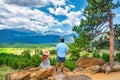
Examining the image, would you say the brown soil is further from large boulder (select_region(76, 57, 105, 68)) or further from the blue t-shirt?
the blue t-shirt

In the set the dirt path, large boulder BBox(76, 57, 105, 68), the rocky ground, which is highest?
large boulder BBox(76, 57, 105, 68)

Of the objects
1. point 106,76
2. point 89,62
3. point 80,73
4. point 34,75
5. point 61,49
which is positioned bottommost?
point 106,76

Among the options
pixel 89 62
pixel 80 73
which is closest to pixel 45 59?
pixel 80 73

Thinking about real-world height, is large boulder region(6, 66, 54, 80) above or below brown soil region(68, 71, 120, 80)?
above

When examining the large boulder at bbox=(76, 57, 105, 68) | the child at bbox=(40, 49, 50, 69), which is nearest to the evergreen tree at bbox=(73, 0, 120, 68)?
the large boulder at bbox=(76, 57, 105, 68)

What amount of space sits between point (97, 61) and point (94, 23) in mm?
4113

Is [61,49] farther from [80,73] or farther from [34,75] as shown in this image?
[80,73]

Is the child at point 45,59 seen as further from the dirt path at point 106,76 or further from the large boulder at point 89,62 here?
the large boulder at point 89,62

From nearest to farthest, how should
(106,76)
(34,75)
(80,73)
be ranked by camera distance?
(34,75), (106,76), (80,73)

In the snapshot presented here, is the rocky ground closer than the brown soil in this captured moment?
Yes

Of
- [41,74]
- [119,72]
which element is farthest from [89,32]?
[41,74]

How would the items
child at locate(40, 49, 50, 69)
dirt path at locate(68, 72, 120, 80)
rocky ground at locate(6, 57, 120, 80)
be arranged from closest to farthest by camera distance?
child at locate(40, 49, 50, 69) < rocky ground at locate(6, 57, 120, 80) < dirt path at locate(68, 72, 120, 80)

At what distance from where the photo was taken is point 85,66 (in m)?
30.8

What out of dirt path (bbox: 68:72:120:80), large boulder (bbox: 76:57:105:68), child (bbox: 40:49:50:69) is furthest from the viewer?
large boulder (bbox: 76:57:105:68)
